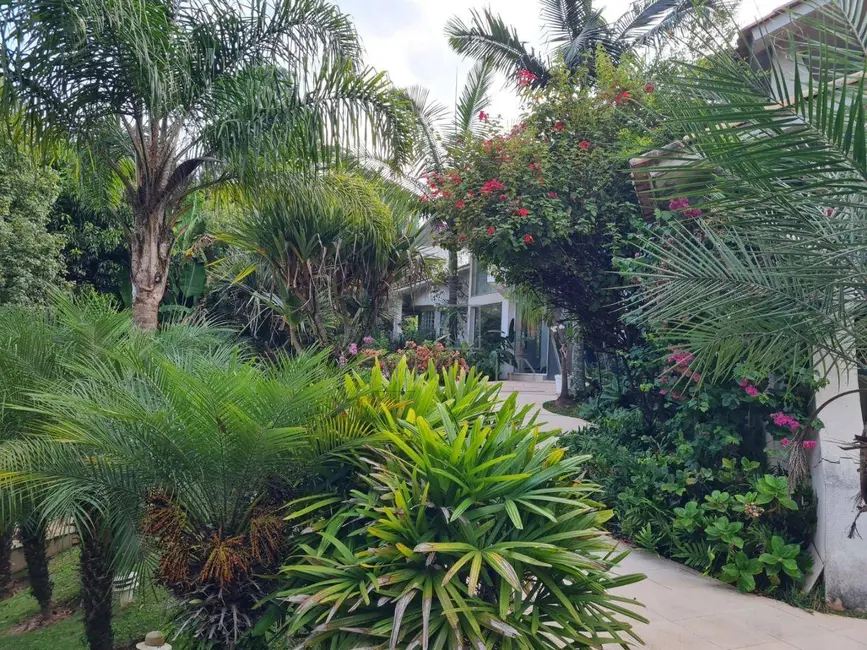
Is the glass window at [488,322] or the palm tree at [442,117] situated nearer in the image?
the palm tree at [442,117]

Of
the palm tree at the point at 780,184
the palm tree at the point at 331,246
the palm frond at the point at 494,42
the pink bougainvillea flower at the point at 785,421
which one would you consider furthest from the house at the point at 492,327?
the palm tree at the point at 780,184

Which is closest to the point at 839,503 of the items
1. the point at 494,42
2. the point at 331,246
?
the point at 331,246

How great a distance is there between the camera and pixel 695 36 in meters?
2.67

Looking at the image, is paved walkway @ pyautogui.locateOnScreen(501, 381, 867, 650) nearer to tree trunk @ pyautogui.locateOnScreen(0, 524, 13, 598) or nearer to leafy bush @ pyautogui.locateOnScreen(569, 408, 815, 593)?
leafy bush @ pyautogui.locateOnScreen(569, 408, 815, 593)

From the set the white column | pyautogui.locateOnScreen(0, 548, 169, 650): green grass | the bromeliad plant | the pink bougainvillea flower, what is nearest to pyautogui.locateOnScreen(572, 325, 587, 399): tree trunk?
the pink bougainvillea flower

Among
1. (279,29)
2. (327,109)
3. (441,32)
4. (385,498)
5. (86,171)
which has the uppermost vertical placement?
(441,32)

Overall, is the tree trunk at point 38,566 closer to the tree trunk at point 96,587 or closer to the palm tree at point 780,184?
the tree trunk at point 96,587

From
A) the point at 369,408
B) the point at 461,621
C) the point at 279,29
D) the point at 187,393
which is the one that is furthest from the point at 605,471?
the point at 279,29

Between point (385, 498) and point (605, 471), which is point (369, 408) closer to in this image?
point (385, 498)

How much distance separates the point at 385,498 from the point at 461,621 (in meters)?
0.68

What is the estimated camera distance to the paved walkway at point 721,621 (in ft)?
13.1

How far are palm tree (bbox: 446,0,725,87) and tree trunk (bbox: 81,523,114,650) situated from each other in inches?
471

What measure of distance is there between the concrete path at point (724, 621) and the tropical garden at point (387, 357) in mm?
213

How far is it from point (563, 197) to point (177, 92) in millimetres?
4788
